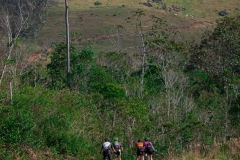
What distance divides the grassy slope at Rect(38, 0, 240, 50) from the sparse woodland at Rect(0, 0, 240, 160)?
2365cm

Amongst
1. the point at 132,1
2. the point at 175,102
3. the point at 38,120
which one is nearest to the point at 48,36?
the point at 132,1

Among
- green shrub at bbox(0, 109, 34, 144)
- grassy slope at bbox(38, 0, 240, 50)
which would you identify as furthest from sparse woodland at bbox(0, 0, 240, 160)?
grassy slope at bbox(38, 0, 240, 50)

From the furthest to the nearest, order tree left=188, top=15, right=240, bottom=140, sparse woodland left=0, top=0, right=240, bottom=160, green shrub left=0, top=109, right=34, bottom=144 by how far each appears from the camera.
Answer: tree left=188, top=15, right=240, bottom=140, sparse woodland left=0, top=0, right=240, bottom=160, green shrub left=0, top=109, right=34, bottom=144

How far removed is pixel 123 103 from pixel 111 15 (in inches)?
2001

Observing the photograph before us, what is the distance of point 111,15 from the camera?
67.9 meters

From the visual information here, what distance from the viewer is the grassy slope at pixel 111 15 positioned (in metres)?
60.9

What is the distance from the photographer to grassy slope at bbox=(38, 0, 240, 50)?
2398 inches

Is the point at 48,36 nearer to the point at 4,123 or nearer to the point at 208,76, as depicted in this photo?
the point at 208,76

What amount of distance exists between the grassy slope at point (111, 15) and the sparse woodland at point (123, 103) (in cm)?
2365

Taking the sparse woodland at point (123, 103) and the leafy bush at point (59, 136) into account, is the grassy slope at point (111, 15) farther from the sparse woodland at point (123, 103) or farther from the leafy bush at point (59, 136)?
the leafy bush at point (59, 136)

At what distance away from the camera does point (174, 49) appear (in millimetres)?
31438

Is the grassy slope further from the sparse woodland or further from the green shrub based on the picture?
the green shrub

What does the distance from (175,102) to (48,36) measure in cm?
3907

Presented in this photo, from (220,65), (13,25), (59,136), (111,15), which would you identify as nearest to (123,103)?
(59,136)
